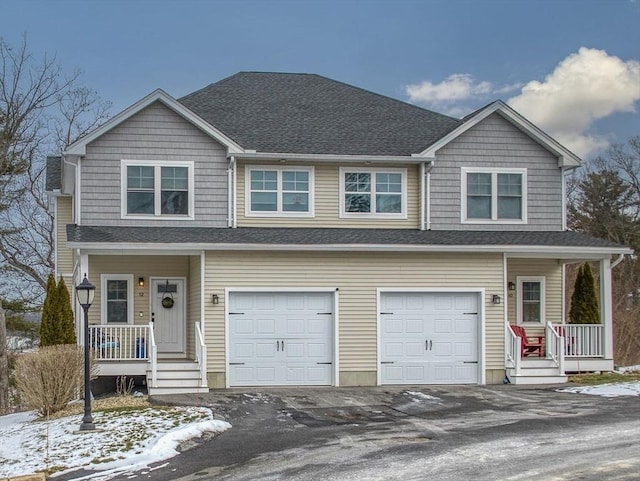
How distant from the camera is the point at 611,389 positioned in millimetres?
17906

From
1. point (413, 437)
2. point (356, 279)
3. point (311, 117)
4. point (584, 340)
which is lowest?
point (413, 437)

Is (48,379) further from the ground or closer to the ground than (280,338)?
closer to the ground

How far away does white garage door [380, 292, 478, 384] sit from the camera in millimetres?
19641

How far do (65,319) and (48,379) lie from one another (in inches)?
110

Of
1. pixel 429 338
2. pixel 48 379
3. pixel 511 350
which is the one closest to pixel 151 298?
pixel 48 379

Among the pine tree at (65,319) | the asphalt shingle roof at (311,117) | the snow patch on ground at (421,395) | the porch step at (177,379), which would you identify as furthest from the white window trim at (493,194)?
the pine tree at (65,319)

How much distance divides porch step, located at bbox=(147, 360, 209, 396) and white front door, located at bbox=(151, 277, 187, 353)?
2.69 metres

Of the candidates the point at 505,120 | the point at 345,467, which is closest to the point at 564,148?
the point at 505,120

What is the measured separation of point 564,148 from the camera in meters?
21.5

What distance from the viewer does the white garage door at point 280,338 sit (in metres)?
19.1

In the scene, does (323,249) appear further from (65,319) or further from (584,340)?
(584,340)

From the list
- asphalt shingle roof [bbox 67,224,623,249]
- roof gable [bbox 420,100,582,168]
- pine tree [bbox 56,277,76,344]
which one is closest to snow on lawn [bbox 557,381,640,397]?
asphalt shingle roof [bbox 67,224,623,249]

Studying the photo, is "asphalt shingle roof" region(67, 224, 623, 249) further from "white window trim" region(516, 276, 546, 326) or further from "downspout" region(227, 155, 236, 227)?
"white window trim" region(516, 276, 546, 326)

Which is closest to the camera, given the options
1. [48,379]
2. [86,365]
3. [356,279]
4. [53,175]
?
[86,365]
